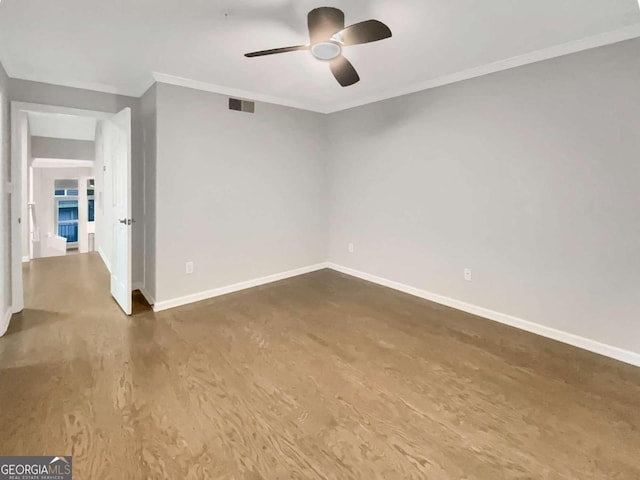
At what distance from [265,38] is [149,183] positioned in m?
2.03

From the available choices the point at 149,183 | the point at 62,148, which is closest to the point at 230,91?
the point at 149,183

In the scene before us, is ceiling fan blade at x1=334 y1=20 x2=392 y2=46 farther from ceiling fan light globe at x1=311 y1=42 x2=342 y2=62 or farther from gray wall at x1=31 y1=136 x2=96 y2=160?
gray wall at x1=31 y1=136 x2=96 y2=160

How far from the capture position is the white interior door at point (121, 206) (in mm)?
3217

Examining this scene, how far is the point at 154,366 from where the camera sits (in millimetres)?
2439

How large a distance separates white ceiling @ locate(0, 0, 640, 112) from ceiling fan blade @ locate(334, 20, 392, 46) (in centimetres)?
19

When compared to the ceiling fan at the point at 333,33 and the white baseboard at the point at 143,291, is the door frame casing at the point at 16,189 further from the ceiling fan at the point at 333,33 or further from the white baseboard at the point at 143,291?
the ceiling fan at the point at 333,33

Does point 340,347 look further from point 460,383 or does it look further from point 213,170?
point 213,170

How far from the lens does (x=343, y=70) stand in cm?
256

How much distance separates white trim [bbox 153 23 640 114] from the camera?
247 centimetres

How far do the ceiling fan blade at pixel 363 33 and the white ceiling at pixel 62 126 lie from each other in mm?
4447

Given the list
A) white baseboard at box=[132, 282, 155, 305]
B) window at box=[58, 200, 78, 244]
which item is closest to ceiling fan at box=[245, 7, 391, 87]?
white baseboard at box=[132, 282, 155, 305]

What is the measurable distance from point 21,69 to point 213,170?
1.85 m

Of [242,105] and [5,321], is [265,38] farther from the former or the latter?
[5,321]

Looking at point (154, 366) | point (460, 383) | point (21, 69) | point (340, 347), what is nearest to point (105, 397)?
point (154, 366)
